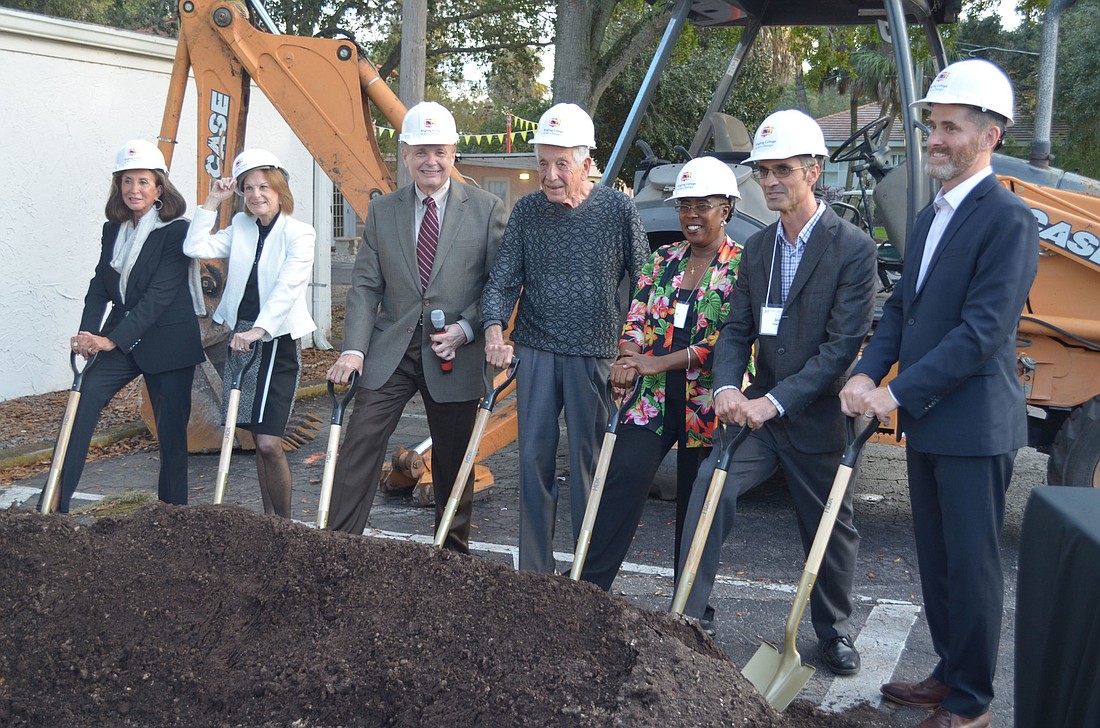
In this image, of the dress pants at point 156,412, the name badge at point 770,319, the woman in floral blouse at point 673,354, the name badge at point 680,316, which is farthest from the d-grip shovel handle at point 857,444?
the dress pants at point 156,412

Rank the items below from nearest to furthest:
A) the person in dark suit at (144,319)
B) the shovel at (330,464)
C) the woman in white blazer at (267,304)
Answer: the shovel at (330,464) → the woman in white blazer at (267,304) → the person in dark suit at (144,319)

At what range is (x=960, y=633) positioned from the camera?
11.3 feet

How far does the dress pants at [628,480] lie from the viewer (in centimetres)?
430

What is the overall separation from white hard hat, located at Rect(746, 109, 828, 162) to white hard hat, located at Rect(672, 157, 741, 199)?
25cm

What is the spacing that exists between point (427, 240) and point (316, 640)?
2075 mm

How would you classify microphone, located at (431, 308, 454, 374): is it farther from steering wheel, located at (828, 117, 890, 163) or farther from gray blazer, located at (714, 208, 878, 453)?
steering wheel, located at (828, 117, 890, 163)

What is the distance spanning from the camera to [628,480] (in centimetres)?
430

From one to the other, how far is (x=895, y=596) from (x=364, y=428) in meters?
2.56

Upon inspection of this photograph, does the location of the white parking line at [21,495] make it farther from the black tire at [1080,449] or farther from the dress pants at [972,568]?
the black tire at [1080,449]

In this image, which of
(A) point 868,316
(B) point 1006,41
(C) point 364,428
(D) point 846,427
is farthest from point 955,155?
(B) point 1006,41

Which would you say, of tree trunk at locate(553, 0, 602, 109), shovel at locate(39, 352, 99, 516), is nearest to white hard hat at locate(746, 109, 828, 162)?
shovel at locate(39, 352, 99, 516)

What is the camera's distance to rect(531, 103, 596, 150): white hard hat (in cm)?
429

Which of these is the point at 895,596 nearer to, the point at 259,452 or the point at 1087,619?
the point at 1087,619

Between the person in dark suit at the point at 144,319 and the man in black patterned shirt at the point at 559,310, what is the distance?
174 centimetres
